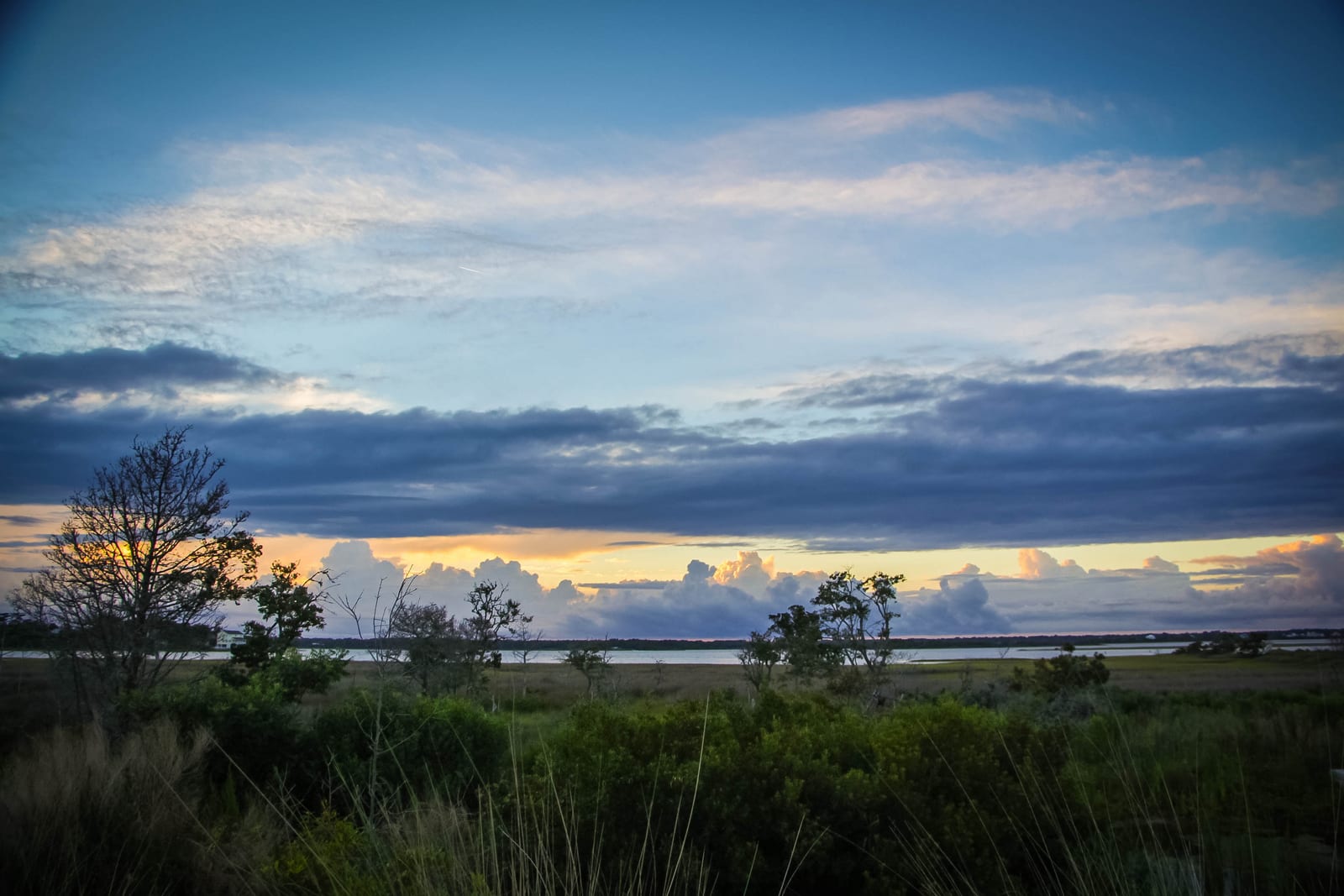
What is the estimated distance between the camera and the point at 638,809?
8820 mm

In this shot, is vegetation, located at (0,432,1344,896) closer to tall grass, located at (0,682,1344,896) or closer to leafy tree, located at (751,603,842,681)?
tall grass, located at (0,682,1344,896)

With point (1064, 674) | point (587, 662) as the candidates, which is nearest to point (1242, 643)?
point (1064, 674)

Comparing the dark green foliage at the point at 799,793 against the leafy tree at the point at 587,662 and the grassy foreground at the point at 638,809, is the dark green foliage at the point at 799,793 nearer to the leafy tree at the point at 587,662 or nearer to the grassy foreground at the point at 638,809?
the grassy foreground at the point at 638,809

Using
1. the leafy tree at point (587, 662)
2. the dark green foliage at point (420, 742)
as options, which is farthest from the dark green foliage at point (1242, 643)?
the leafy tree at point (587, 662)

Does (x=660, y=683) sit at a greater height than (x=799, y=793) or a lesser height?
lesser

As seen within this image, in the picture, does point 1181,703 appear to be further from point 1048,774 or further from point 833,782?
point 833,782

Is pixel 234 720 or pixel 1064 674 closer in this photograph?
pixel 234 720

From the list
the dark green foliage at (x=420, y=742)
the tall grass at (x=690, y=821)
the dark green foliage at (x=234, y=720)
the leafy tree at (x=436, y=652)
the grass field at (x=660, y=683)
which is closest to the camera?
the tall grass at (x=690, y=821)

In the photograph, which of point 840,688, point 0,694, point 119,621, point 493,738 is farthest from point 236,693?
point 0,694

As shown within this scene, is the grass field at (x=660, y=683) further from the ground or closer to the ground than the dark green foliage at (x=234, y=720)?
closer to the ground

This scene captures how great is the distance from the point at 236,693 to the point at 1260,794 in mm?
17825

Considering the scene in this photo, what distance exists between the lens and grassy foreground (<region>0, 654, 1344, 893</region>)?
20.0ft

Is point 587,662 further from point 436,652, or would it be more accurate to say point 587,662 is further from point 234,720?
point 234,720

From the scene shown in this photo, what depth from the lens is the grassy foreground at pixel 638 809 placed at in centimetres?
611
